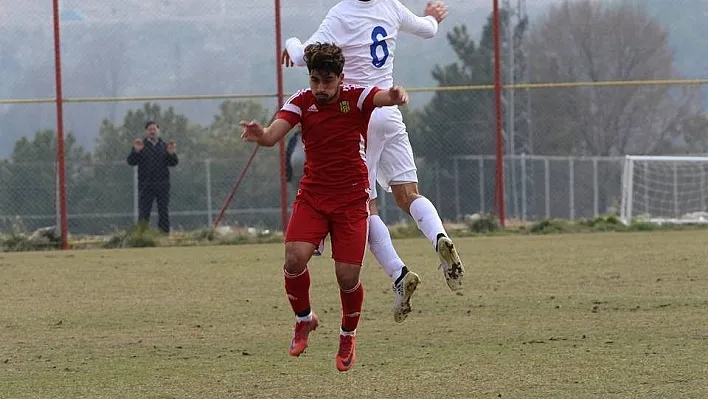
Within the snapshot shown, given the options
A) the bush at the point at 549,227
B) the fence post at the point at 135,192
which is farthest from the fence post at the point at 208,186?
the bush at the point at 549,227

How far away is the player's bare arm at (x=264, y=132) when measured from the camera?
6.82 m

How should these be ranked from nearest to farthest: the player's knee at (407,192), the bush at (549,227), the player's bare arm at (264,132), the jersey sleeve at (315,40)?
the player's bare arm at (264,132), the jersey sleeve at (315,40), the player's knee at (407,192), the bush at (549,227)

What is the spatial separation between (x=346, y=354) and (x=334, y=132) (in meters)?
1.25

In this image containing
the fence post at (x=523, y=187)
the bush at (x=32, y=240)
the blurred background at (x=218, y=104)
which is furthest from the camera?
the fence post at (x=523, y=187)

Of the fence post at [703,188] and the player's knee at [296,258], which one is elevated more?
the player's knee at [296,258]

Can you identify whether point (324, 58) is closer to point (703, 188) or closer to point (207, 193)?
point (207, 193)

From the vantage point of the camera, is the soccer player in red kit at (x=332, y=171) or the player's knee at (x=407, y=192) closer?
the soccer player in red kit at (x=332, y=171)

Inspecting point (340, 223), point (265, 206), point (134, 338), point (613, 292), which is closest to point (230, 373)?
point (340, 223)

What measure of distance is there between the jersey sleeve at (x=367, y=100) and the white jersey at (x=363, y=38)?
26.3 inches

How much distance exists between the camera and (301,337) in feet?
24.8

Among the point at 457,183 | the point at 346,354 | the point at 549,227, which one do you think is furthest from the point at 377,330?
the point at 457,183

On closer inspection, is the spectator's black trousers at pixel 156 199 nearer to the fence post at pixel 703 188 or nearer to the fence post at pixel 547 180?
the fence post at pixel 547 180

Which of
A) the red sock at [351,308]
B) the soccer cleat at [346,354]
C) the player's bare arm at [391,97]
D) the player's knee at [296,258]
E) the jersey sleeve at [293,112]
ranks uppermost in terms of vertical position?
the player's bare arm at [391,97]

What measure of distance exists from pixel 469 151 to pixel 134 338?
40.7ft
